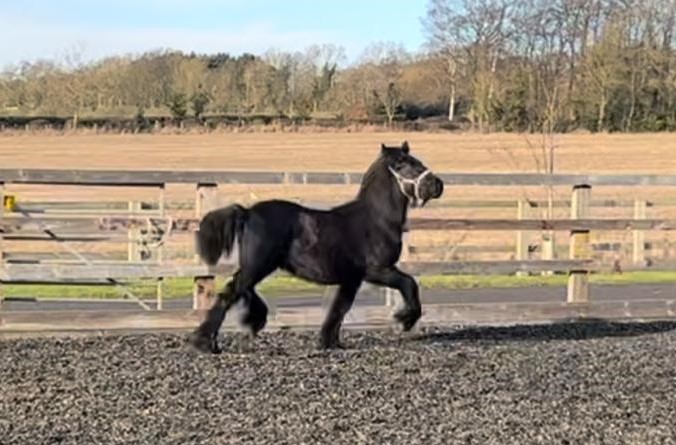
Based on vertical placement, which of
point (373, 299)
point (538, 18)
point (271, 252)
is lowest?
point (373, 299)

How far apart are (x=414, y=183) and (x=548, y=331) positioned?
259 centimetres

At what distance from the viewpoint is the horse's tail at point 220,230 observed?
8.86 meters

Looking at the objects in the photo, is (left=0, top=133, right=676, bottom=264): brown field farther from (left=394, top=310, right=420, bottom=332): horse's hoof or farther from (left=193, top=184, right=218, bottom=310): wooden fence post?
(left=394, top=310, right=420, bottom=332): horse's hoof

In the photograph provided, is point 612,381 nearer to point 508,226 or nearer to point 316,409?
point 316,409

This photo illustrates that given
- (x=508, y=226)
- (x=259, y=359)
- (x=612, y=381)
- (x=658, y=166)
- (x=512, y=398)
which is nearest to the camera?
(x=512, y=398)

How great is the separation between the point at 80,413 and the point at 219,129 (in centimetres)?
5698

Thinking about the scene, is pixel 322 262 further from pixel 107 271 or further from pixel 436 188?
pixel 107 271

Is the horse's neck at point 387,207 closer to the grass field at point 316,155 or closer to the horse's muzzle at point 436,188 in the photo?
the horse's muzzle at point 436,188

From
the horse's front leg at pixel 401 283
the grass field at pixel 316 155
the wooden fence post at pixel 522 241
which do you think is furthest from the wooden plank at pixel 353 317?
the grass field at pixel 316 155

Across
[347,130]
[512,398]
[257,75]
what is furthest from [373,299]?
[257,75]

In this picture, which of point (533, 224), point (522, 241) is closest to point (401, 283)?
point (533, 224)

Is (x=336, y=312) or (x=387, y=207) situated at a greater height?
(x=387, y=207)

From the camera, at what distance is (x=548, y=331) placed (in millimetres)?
10961

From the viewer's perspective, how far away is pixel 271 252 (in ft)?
29.2
